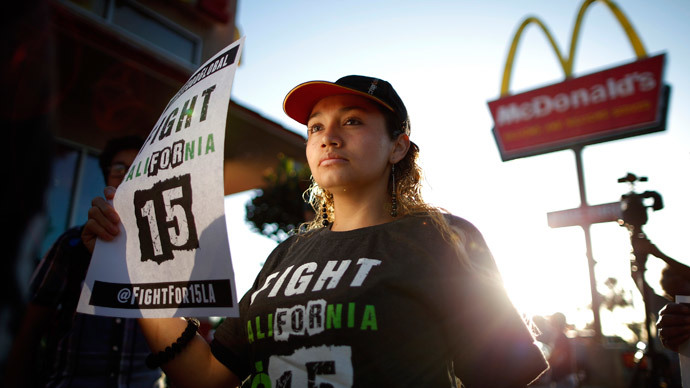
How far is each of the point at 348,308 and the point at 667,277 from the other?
1655mm

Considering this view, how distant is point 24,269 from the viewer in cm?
39

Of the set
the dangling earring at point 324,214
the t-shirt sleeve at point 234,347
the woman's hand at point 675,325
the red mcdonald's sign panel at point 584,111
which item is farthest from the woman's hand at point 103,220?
the red mcdonald's sign panel at point 584,111

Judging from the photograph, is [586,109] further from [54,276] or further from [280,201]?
[54,276]

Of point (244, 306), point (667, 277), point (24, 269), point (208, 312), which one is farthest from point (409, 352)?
point (667, 277)

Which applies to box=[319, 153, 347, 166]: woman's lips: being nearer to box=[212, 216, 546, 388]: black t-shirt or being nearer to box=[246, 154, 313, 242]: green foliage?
box=[212, 216, 546, 388]: black t-shirt

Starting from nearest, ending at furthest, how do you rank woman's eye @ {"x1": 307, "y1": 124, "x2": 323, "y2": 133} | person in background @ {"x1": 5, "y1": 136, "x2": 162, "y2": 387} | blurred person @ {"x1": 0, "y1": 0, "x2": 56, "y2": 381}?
blurred person @ {"x1": 0, "y1": 0, "x2": 56, "y2": 381}
woman's eye @ {"x1": 307, "y1": 124, "x2": 323, "y2": 133}
person in background @ {"x1": 5, "y1": 136, "x2": 162, "y2": 387}

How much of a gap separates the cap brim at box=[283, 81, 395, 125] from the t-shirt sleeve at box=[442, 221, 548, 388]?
699mm

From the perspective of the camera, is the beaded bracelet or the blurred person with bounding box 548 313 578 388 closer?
the beaded bracelet

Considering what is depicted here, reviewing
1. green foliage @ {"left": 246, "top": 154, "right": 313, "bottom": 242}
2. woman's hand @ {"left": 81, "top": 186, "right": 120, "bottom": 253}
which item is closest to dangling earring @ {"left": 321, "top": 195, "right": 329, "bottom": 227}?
woman's hand @ {"left": 81, "top": 186, "right": 120, "bottom": 253}

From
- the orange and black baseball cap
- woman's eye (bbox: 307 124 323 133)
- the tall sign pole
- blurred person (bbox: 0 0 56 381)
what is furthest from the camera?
the tall sign pole

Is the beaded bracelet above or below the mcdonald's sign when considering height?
below

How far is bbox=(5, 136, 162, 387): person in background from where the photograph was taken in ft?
5.65

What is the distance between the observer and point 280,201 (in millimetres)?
11609

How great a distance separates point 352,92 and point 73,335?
1877 mm
